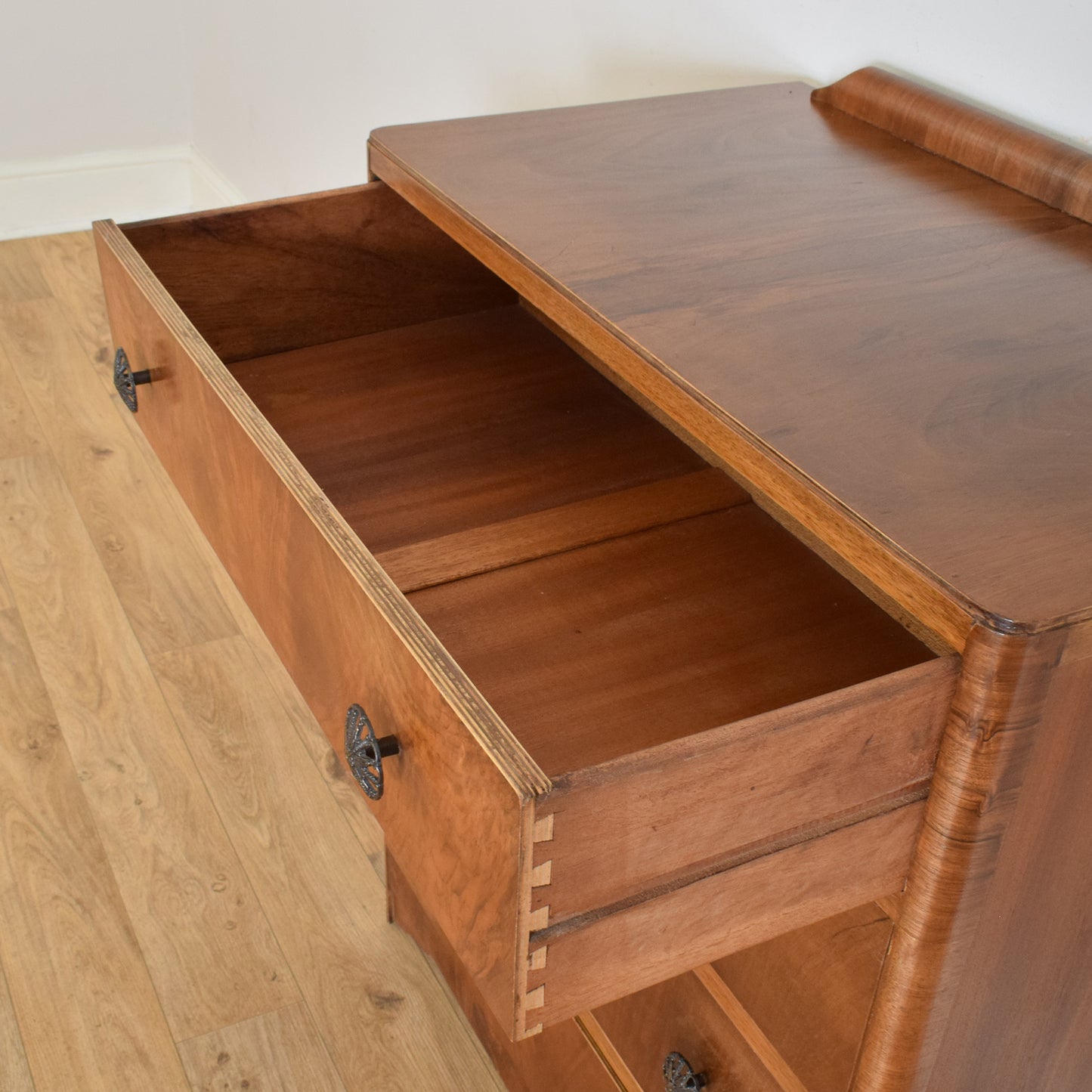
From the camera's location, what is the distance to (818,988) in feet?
2.27

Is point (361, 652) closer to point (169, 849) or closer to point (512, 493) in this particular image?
point (512, 493)

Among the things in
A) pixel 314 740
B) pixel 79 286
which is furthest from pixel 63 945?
pixel 79 286

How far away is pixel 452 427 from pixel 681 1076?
472 mm

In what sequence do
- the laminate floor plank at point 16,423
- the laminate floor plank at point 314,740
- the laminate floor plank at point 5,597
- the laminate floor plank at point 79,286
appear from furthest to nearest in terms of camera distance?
the laminate floor plank at point 79,286 < the laminate floor plank at point 16,423 < the laminate floor plank at point 5,597 < the laminate floor plank at point 314,740

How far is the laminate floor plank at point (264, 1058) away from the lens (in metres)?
1.07

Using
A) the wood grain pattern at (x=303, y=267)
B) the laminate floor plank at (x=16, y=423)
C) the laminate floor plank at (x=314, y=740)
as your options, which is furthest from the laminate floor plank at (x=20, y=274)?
the wood grain pattern at (x=303, y=267)

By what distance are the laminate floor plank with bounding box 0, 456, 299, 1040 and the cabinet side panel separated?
2.22ft

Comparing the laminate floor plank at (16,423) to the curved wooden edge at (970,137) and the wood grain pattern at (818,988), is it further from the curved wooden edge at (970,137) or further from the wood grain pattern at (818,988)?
the wood grain pattern at (818,988)

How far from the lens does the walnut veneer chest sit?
0.52m

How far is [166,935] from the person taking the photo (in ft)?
3.91

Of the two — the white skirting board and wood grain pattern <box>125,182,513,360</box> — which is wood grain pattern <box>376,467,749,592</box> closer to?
wood grain pattern <box>125,182,513,360</box>

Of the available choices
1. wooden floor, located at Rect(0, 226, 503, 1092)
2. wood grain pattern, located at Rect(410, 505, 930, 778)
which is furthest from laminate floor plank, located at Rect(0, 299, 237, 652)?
wood grain pattern, located at Rect(410, 505, 930, 778)

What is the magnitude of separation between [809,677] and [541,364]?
434 mm

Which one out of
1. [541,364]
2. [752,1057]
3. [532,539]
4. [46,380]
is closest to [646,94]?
[541,364]
